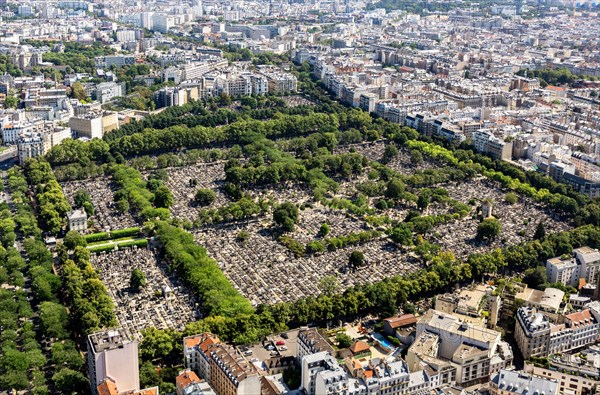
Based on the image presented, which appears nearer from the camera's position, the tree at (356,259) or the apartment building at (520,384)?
the apartment building at (520,384)

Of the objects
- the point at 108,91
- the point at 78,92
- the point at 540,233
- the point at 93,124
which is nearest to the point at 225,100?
the point at 108,91

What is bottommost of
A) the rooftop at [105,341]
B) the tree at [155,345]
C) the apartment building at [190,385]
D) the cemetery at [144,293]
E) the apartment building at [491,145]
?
the cemetery at [144,293]

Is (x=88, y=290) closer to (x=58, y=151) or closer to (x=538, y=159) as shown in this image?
(x=58, y=151)

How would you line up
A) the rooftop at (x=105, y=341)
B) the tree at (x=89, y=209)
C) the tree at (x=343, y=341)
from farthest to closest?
1. the tree at (x=89, y=209)
2. the tree at (x=343, y=341)
3. the rooftop at (x=105, y=341)

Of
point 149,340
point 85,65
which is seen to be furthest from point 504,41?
point 149,340

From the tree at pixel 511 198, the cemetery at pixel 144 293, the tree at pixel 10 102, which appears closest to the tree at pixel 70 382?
the cemetery at pixel 144 293

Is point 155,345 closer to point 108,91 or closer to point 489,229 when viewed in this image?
point 489,229

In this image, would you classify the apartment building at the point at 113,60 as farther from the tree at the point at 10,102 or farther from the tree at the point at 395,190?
the tree at the point at 395,190
